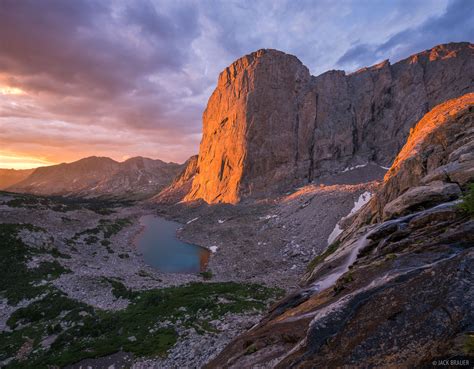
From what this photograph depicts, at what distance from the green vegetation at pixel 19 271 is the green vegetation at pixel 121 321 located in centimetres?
304

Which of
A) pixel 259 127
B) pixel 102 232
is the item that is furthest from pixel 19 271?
pixel 259 127

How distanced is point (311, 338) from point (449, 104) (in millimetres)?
33721

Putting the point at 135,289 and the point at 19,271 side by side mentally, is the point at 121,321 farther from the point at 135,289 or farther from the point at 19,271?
the point at 19,271

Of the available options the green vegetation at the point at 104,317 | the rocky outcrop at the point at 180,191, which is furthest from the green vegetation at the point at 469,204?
the rocky outcrop at the point at 180,191

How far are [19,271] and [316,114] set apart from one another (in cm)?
10059

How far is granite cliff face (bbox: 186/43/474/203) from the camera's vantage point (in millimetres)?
97188

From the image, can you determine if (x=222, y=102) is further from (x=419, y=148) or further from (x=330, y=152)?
(x=419, y=148)

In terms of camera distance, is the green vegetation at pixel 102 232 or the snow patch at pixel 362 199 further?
the green vegetation at pixel 102 232

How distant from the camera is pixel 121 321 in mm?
20391

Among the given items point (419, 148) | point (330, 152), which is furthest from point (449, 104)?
point (330, 152)

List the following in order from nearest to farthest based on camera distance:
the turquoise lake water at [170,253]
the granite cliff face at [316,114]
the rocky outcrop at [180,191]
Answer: the turquoise lake water at [170,253] → the granite cliff face at [316,114] → the rocky outcrop at [180,191]

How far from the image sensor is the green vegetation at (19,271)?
26.0m

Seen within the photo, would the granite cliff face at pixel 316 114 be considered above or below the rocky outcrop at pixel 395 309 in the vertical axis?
above

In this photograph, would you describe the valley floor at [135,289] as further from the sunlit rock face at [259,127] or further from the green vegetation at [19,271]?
the sunlit rock face at [259,127]
